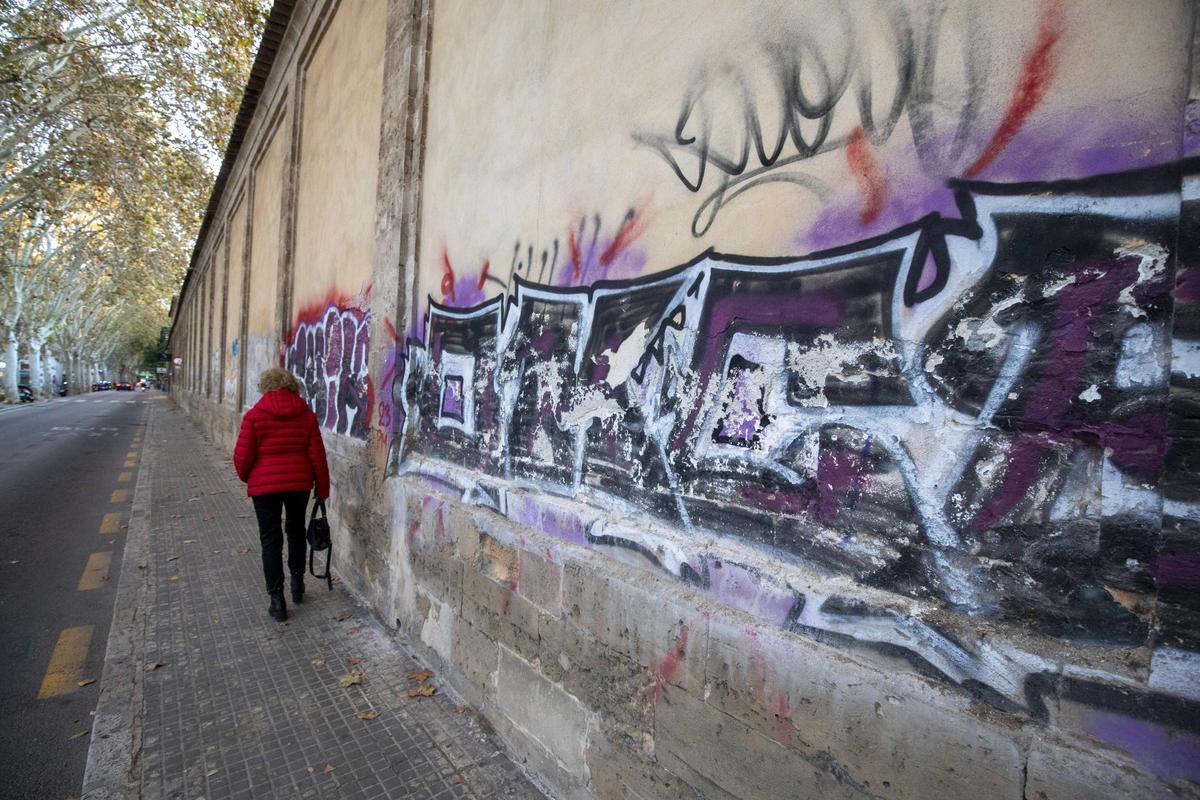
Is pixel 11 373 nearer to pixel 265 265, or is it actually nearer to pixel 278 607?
pixel 265 265

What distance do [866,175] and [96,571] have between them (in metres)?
7.22

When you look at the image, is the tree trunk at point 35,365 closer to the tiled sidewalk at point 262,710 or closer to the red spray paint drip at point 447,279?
the tiled sidewalk at point 262,710

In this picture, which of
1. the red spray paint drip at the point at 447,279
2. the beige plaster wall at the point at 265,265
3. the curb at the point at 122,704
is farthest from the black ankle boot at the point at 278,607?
the beige plaster wall at the point at 265,265

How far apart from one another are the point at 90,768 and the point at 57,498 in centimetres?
802

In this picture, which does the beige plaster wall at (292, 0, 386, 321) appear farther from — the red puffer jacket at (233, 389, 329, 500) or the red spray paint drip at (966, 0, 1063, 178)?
the red spray paint drip at (966, 0, 1063, 178)

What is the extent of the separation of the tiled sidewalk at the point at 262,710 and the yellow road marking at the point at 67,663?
0.56ft

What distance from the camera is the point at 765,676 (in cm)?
178

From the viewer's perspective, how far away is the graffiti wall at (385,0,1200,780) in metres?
1.22

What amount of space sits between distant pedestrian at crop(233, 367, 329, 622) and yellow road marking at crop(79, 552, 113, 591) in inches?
79.2

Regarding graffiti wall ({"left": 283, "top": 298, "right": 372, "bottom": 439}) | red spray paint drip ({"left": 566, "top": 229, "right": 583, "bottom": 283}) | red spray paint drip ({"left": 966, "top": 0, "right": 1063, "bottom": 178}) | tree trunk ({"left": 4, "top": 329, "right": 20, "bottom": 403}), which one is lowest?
→ tree trunk ({"left": 4, "top": 329, "right": 20, "bottom": 403})

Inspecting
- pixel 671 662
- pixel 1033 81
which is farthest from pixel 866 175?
pixel 671 662

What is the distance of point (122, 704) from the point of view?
329cm

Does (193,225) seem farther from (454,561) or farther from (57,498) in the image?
(454,561)

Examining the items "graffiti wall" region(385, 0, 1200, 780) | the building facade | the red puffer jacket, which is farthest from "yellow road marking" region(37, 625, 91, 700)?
"graffiti wall" region(385, 0, 1200, 780)
